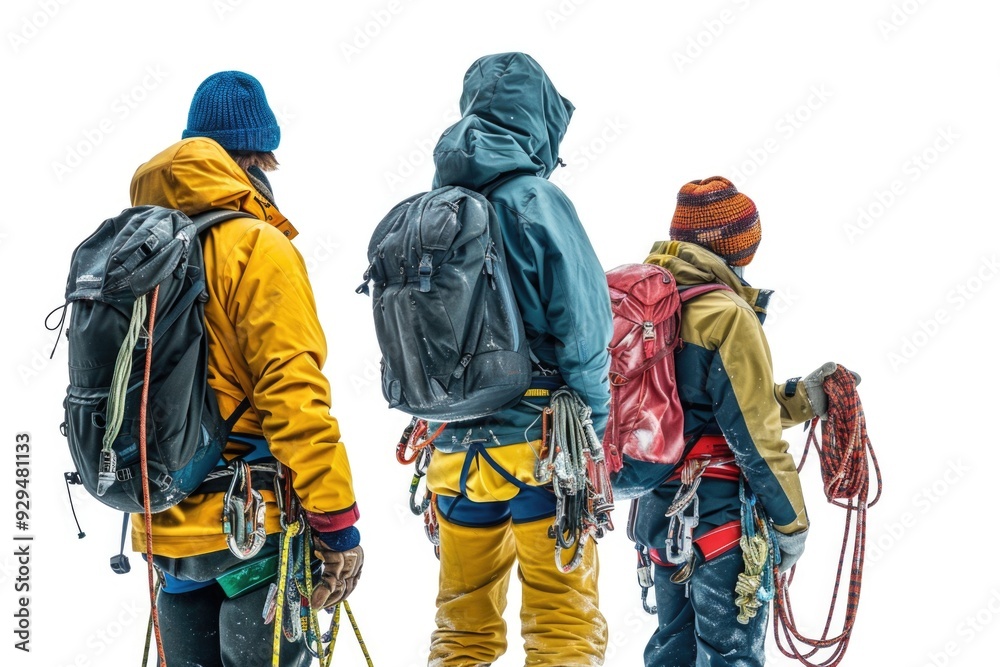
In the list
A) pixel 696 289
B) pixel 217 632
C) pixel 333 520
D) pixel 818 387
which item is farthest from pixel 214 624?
pixel 818 387

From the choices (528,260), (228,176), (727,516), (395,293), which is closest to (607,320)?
(528,260)

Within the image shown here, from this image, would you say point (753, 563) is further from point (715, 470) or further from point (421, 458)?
point (421, 458)

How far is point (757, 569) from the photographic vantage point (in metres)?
4.50

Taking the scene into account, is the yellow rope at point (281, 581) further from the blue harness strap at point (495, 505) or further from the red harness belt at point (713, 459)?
Result: the red harness belt at point (713, 459)

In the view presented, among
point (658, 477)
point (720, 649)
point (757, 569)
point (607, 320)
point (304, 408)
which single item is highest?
point (607, 320)

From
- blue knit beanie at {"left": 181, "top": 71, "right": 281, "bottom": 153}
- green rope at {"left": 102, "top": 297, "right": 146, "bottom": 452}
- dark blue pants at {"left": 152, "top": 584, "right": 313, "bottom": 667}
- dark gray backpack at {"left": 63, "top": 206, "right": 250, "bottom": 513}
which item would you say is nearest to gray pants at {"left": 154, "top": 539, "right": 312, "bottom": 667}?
dark blue pants at {"left": 152, "top": 584, "right": 313, "bottom": 667}

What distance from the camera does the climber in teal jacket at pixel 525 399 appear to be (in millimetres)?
Result: 3941

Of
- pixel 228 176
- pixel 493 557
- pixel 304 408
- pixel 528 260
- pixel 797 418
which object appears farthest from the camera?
pixel 797 418

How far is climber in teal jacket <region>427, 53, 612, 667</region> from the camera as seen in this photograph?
394cm

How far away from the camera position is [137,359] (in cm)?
332

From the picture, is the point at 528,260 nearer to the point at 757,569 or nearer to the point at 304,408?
the point at 304,408

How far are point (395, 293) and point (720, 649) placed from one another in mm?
1909

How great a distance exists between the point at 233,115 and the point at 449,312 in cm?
97

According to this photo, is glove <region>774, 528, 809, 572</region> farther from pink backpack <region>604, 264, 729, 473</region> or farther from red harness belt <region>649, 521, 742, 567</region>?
pink backpack <region>604, 264, 729, 473</region>
